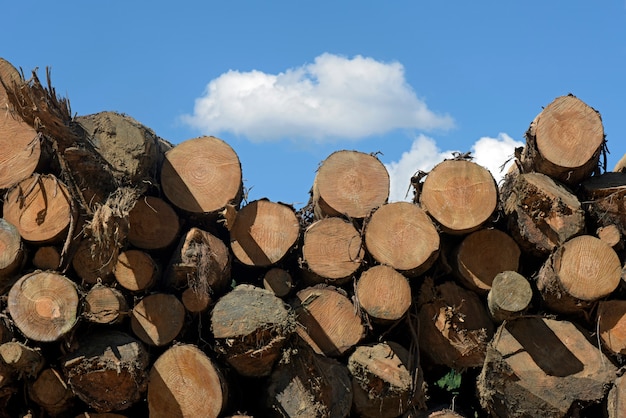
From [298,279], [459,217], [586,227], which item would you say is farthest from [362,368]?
[586,227]

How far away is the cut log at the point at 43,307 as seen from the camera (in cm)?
498

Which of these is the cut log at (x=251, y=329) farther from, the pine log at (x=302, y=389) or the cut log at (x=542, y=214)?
the cut log at (x=542, y=214)

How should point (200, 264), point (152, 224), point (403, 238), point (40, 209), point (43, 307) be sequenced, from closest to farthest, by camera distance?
1. point (43, 307)
2. point (40, 209)
3. point (200, 264)
4. point (152, 224)
5. point (403, 238)

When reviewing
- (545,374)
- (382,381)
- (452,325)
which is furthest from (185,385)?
(545,374)

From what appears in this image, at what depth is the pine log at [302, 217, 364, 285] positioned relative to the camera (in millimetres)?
5754

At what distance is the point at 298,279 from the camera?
600cm

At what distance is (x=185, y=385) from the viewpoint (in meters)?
5.23

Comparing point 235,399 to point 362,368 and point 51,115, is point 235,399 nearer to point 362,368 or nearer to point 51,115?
point 362,368

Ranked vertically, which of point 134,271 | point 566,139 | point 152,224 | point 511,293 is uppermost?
point 566,139

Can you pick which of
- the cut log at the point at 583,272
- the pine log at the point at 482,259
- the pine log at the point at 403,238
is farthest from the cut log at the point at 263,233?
the cut log at the point at 583,272

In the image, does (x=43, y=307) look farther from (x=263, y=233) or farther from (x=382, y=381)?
(x=382, y=381)

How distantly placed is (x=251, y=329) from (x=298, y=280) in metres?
0.87

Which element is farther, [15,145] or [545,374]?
[545,374]

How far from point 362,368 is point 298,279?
0.85 metres
